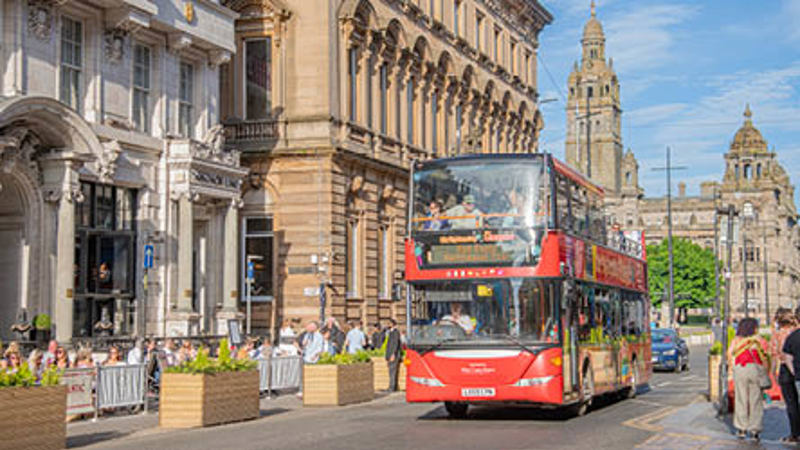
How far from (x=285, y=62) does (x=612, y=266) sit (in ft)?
61.2

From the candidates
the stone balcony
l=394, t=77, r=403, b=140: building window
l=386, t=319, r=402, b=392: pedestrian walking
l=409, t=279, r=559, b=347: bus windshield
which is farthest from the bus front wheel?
l=394, t=77, r=403, b=140: building window

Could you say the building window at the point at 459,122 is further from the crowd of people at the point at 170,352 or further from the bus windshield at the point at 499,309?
the bus windshield at the point at 499,309

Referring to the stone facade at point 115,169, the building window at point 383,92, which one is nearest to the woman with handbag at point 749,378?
the stone facade at point 115,169

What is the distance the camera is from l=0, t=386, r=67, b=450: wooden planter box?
14905mm

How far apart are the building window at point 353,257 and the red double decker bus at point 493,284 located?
2078 centimetres

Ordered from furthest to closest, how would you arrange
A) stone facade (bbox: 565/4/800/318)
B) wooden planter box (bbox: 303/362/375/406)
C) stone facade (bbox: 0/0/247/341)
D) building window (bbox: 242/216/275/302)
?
1. stone facade (bbox: 565/4/800/318)
2. building window (bbox: 242/216/275/302)
3. stone facade (bbox: 0/0/247/341)
4. wooden planter box (bbox: 303/362/375/406)

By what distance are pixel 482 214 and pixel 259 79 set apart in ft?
72.9

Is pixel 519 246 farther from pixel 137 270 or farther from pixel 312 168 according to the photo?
pixel 312 168

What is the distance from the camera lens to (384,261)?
44.5m

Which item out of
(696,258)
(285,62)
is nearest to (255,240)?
(285,62)

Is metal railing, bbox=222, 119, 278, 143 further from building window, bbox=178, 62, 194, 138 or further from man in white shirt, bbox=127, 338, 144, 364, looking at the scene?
man in white shirt, bbox=127, 338, 144, 364

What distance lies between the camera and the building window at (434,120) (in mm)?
49344

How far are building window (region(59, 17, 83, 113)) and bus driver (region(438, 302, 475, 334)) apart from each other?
38.9ft

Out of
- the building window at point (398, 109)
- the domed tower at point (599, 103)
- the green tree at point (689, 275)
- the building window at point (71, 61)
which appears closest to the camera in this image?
the building window at point (71, 61)
